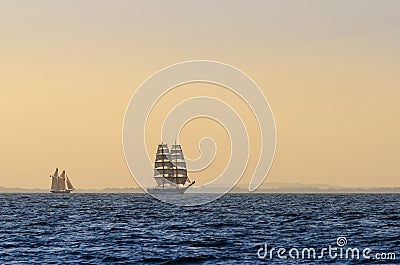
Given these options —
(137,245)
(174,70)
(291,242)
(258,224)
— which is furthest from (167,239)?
(174,70)

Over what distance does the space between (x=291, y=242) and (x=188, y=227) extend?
1731cm

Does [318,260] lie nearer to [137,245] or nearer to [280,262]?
[280,262]

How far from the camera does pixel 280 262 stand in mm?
42656

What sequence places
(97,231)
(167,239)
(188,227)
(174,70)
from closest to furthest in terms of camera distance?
(167,239) → (97,231) → (188,227) → (174,70)

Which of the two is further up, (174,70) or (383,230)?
(174,70)

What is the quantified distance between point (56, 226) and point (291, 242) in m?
26.4

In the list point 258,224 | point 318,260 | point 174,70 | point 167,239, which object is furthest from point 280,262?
point 174,70

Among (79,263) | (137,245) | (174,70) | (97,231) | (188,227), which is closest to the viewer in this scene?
(79,263)

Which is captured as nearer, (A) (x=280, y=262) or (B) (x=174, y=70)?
(A) (x=280, y=262)

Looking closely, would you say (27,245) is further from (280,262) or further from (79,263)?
(280,262)

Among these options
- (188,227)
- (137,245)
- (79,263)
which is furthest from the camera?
(188,227)

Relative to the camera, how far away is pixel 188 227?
6831 centimetres

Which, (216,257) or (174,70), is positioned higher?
(174,70)

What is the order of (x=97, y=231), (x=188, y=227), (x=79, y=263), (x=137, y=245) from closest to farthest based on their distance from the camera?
1. (x=79, y=263)
2. (x=137, y=245)
3. (x=97, y=231)
4. (x=188, y=227)
